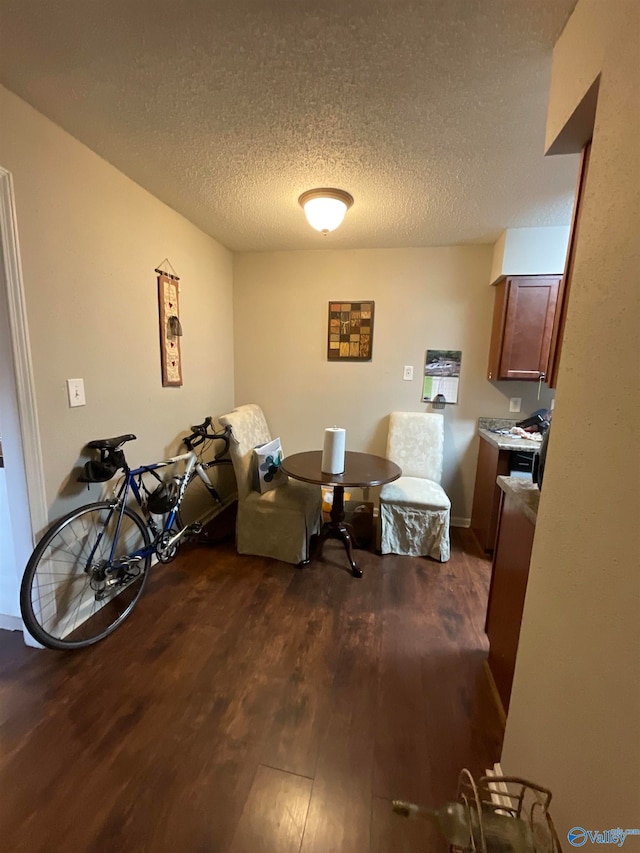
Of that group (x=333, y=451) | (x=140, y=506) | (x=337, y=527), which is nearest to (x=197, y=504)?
(x=140, y=506)

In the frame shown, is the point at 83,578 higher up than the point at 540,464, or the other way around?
the point at 540,464

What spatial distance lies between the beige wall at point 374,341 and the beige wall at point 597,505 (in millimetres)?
2076

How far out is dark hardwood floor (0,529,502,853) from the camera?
1.10m

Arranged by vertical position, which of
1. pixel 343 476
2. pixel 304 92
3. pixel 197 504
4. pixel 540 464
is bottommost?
pixel 197 504

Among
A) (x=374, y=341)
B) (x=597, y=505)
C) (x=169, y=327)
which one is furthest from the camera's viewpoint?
(x=374, y=341)

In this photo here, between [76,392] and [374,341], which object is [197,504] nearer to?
[76,392]

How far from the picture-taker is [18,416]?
1.59 metres

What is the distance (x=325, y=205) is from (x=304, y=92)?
74cm

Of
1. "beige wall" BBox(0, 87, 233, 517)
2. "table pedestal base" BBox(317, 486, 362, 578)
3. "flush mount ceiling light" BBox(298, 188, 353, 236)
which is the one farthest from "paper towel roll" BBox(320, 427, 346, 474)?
"flush mount ceiling light" BBox(298, 188, 353, 236)

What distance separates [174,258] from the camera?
8.32 ft

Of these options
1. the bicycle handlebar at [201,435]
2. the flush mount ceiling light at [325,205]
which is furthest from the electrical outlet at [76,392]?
the flush mount ceiling light at [325,205]

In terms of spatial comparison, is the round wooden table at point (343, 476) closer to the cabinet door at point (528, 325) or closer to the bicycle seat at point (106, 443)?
the bicycle seat at point (106, 443)

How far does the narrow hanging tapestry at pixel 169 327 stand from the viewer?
95.3 inches

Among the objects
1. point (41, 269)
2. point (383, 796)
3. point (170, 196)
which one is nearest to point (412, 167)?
point (170, 196)
